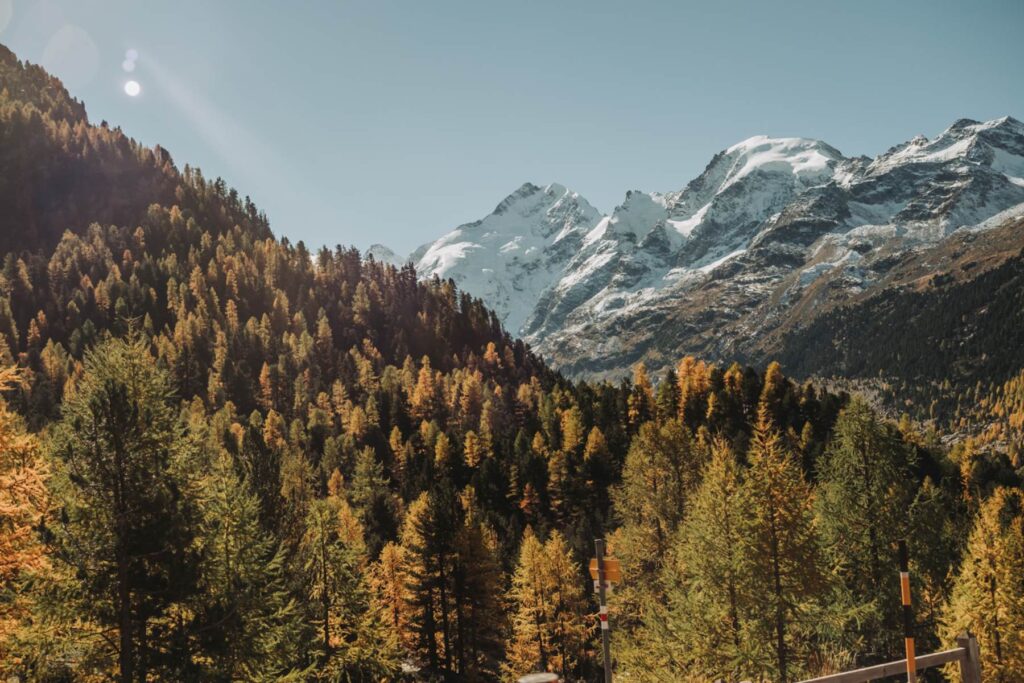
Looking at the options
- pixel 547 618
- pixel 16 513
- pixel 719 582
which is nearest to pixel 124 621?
pixel 16 513

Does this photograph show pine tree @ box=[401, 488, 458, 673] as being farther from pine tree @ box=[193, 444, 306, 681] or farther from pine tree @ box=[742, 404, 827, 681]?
pine tree @ box=[193, 444, 306, 681]

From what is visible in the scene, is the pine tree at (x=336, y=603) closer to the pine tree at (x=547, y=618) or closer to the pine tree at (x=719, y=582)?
the pine tree at (x=547, y=618)

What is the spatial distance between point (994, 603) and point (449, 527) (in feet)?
98.5

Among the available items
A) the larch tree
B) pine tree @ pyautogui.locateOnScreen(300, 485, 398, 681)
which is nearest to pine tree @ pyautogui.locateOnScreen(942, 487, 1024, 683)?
pine tree @ pyautogui.locateOnScreen(300, 485, 398, 681)

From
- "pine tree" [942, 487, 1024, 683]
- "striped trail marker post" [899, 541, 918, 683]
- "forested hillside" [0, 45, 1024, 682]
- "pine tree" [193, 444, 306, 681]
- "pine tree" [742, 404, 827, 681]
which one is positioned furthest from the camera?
"pine tree" [942, 487, 1024, 683]

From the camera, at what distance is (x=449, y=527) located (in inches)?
1725

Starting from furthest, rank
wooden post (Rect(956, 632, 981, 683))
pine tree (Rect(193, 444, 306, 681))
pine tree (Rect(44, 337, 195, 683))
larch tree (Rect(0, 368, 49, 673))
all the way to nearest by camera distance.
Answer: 1. pine tree (Rect(193, 444, 306, 681))
2. pine tree (Rect(44, 337, 195, 683))
3. larch tree (Rect(0, 368, 49, 673))
4. wooden post (Rect(956, 632, 981, 683))

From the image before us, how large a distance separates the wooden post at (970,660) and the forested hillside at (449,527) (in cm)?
1501

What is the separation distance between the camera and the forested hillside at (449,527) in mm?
15734

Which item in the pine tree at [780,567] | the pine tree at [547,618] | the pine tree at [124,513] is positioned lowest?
the pine tree at [547,618]

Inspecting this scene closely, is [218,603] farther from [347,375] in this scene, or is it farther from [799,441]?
[347,375]

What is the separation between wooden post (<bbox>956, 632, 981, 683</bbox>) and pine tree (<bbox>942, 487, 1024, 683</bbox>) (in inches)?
1091

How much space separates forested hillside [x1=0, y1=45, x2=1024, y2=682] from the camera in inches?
619

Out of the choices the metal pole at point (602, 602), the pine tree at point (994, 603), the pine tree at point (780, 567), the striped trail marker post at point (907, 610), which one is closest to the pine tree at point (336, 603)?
the pine tree at point (780, 567)
